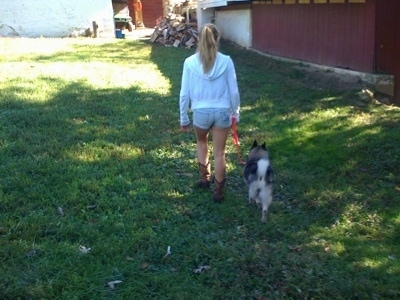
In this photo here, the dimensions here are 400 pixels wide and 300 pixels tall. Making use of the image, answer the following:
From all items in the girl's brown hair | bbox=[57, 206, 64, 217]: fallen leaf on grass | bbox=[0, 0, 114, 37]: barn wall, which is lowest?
bbox=[57, 206, 64, 217]: fallen leaf on grass

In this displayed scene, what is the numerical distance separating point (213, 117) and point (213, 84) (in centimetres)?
34

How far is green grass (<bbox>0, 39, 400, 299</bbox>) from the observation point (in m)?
3.92

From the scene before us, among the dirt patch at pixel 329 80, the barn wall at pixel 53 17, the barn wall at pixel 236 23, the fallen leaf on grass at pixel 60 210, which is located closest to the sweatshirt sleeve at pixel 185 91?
the fallen leaf on grass at pixel 60 210

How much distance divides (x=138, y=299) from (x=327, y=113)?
6039 mm

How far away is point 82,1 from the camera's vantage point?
2075 centimetres

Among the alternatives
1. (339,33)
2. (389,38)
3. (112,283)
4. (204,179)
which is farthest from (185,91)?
(339,33)

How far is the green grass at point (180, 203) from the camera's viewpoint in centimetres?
392

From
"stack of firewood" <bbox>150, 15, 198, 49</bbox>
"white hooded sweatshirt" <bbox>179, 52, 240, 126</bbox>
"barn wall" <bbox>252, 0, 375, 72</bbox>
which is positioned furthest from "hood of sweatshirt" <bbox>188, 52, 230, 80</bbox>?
"stack of firewood" <bbox>150, 15, 198, 49</bbox>

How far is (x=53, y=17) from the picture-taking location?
66.7 ft

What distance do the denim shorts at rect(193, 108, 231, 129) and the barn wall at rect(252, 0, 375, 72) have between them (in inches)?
246

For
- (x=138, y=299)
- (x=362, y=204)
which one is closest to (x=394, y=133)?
(x=362, y=204)

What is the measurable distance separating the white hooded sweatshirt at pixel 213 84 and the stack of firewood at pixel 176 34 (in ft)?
47.2

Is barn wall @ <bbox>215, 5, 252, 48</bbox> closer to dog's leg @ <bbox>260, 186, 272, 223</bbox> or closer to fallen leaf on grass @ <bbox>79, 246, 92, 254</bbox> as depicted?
dog's leg @ <bbox>260, 186, 272, 223</bbox>

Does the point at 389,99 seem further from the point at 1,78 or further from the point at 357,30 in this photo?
the point at 1,78
